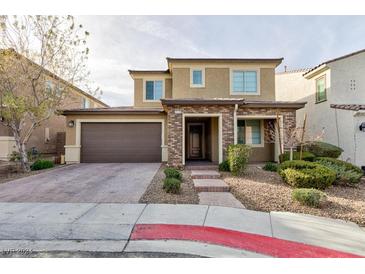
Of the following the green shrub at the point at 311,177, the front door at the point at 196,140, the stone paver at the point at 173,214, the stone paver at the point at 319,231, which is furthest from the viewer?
the front door at the point at 196,140

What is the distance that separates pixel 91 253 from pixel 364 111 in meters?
14.1

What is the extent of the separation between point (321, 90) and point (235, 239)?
13.5m

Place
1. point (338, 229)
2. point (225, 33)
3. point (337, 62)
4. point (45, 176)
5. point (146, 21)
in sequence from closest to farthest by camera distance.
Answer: point (338, 229) < point (146, 21) < point (225, 33) < point (45, 176) < point (337, 62)

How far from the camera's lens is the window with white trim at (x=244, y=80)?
14.4m

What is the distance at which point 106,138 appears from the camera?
547 inches

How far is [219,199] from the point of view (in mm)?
6395

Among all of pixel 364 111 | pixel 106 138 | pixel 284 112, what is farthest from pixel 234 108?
pixel 106 138

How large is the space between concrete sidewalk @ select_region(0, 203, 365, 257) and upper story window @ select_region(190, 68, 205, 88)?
10255 millimetres

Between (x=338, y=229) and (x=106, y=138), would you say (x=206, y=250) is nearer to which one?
(x=338, y=229)

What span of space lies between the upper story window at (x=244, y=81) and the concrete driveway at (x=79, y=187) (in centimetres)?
848

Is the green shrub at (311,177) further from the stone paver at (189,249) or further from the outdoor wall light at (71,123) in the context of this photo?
the outdoor wall light at (71,123)

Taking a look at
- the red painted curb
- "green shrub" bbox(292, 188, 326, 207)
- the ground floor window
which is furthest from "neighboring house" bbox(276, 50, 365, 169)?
the red painted curb

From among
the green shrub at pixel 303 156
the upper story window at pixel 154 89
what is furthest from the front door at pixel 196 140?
the green shrub at pixel 303 156

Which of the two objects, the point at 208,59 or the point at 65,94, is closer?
the point at 65,94
